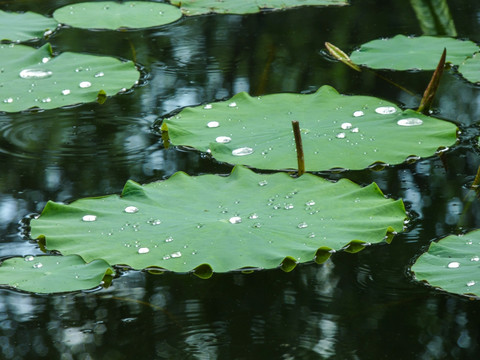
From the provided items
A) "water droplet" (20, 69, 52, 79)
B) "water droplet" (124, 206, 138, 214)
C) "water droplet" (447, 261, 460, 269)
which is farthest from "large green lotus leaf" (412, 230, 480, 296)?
"water droplet" (20, 69, 52, 79)

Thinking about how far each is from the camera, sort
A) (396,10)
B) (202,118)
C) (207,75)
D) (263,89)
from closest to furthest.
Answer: (202,118) < (263,89) < (207,75) < (396,10)

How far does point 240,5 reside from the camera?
425 cm

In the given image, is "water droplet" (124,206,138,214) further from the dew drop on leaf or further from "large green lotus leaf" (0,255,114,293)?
"large green lotus leaf" (0,255,114,293)

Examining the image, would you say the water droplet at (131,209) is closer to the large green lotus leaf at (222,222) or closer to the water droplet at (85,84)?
the large green lotus leaf at (222,222)

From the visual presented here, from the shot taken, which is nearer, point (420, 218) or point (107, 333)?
point (107, 333)

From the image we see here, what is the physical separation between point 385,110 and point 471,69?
0.67 meters

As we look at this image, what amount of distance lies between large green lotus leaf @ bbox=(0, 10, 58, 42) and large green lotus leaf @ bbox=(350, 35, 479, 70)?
5.32ft

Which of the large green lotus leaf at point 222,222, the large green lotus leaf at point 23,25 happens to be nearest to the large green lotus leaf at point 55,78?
the large green lotus leaf at point 23,25

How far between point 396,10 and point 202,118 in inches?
79.2

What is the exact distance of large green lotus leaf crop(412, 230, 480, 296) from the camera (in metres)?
1.71

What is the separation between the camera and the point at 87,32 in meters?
4.04

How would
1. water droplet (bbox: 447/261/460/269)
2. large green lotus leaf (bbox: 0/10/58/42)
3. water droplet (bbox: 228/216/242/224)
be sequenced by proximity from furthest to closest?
large green lotus leaf (bbox: 0/10/58/42)
water droplet (bbox: 228/216/242/224)
water droplet (bbox: 447/261/460/269)

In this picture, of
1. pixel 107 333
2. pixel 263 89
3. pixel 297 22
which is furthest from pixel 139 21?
pixel 107 333

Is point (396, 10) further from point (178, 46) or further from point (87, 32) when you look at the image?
point (87, 32)
